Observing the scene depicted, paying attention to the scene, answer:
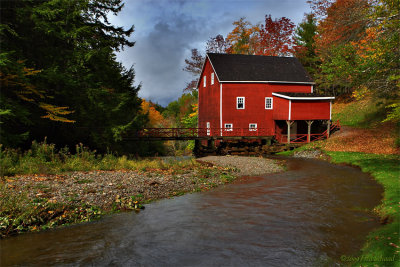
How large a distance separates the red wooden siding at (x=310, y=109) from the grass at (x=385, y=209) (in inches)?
371

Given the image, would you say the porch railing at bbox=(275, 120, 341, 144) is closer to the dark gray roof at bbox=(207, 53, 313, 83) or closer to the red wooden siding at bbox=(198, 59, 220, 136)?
the dark gray roof at bbox=(207, 53, 313, 83)

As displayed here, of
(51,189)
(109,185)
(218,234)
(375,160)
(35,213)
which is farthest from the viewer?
(375,160)

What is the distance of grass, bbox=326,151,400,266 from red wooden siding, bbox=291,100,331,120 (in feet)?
30.9

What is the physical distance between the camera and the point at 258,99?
29406mm

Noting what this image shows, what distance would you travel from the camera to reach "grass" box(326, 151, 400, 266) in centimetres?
583

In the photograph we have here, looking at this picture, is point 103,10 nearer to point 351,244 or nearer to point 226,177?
point 226,177

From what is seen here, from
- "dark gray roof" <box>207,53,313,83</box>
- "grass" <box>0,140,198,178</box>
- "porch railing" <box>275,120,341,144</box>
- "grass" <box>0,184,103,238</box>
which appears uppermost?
"dark gray roof" <box>207,53,313,83</box>

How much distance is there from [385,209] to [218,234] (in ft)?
17.9

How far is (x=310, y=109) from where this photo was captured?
27.7 m

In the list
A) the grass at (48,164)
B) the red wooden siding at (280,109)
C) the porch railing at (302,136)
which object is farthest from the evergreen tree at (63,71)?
the porch railing at (302,136)

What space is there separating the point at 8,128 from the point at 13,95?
1.85 meters

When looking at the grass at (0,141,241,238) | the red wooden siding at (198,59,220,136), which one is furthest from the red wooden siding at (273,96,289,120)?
the grass at (0,141,241,238)

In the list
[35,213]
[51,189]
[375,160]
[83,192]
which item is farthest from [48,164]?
[375,160]

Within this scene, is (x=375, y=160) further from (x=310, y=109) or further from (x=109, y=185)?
(x=109, y=185)
